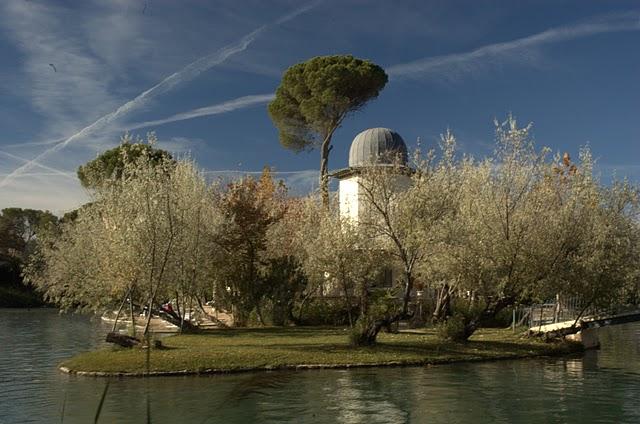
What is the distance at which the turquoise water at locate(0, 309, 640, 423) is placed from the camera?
15.5 meters

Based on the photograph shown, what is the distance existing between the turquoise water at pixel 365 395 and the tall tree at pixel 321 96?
30.4m

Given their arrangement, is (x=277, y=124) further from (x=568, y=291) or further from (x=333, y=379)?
(x=333, y=379)

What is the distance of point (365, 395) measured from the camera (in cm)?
1795

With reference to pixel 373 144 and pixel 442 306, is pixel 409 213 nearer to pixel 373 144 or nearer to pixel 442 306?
pixel 442 306

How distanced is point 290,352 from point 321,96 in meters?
30.5

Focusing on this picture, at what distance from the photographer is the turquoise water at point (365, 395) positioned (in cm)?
1548

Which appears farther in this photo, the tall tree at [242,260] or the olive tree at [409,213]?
the tall tree at [242,260]

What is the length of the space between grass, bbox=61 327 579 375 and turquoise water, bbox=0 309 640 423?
0.78 metres

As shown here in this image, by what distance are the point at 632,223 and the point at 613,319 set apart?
4731 mm

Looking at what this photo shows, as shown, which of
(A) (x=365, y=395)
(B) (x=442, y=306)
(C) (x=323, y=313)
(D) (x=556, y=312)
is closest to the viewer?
(A) (x=365, y=395)

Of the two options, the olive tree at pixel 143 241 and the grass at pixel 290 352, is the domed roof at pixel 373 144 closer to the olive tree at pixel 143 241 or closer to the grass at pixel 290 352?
the olive tree at pixel 143 241

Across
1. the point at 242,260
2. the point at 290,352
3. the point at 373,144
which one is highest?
the point at 373,144

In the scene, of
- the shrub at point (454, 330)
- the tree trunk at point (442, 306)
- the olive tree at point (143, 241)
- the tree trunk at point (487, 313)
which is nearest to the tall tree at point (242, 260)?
the olive tree at point (143, 241)

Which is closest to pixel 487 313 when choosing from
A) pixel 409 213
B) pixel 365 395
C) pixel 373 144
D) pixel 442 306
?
pixel 409 213
